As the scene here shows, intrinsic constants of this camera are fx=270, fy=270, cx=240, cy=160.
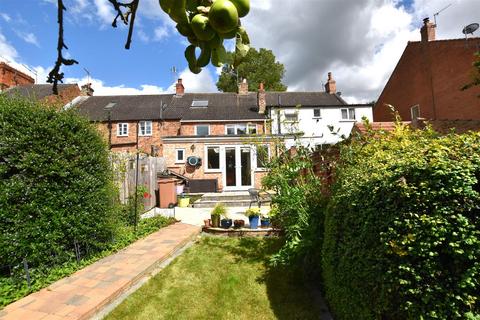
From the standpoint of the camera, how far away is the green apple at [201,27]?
2.01ft

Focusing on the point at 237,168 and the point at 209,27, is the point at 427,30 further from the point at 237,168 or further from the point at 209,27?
the point at 209,27

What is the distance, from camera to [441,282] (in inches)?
Answer: 73.6

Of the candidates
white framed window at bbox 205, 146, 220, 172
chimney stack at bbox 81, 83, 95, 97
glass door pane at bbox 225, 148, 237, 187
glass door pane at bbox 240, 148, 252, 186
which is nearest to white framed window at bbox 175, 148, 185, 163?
white framed window at bbox 205, 146, 220, 172

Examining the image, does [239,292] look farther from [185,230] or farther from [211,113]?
[211,113]

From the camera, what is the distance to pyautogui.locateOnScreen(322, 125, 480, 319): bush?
5.93 ft

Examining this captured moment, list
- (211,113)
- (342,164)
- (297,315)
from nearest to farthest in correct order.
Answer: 1. (297,315)
2. (342,164)
3. (211,113)

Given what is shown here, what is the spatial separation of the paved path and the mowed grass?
0.28 metres

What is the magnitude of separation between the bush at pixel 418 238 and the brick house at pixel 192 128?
12.0m

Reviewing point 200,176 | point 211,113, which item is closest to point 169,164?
point 200,176

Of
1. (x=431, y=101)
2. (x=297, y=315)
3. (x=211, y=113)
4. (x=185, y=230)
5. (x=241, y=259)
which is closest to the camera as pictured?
(x=297, y=315)

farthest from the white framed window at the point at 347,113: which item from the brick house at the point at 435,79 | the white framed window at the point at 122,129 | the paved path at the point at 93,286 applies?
the paved path at the point at 93,286

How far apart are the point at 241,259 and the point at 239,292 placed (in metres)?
1.37

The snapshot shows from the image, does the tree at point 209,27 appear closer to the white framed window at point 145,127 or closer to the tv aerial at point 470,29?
the tv aerial at point 470,29

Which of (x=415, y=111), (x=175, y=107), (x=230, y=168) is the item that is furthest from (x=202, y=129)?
(x=415, y=111)
